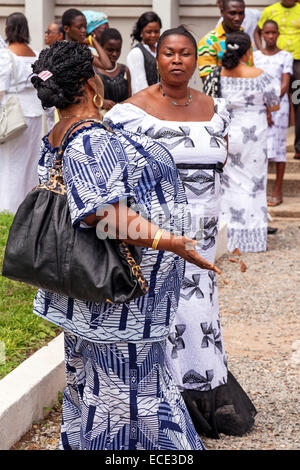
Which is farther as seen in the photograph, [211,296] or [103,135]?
[211,296]

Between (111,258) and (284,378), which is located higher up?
(111,258)

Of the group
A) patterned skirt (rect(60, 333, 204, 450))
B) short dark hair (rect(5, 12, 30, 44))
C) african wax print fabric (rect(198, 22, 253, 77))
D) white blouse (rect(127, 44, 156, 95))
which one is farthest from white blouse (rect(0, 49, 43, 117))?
patterned skirt (rect(60, 333, 204, 450))

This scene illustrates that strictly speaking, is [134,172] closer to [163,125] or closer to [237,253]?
[163,125]

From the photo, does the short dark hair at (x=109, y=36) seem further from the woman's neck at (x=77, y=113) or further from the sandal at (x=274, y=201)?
the woman's neck at (x=77, y=113)

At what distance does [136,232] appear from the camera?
9.41 feet

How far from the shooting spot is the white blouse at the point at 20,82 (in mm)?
8023

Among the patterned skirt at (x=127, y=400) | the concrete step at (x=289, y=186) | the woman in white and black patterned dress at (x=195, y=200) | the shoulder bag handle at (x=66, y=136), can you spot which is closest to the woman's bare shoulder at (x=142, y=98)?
the woman in white and black patterned dress at (x=195, y=200)

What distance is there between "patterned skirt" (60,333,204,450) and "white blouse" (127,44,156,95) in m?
6.20

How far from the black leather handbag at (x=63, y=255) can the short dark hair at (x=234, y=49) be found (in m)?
5.24

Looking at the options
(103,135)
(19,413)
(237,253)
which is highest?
(103,135)

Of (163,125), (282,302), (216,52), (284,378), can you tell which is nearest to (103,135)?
(163,125)

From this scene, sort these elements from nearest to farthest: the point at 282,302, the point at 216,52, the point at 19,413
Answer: the point at 19,413, the point at 282,302, the point at 216,52
